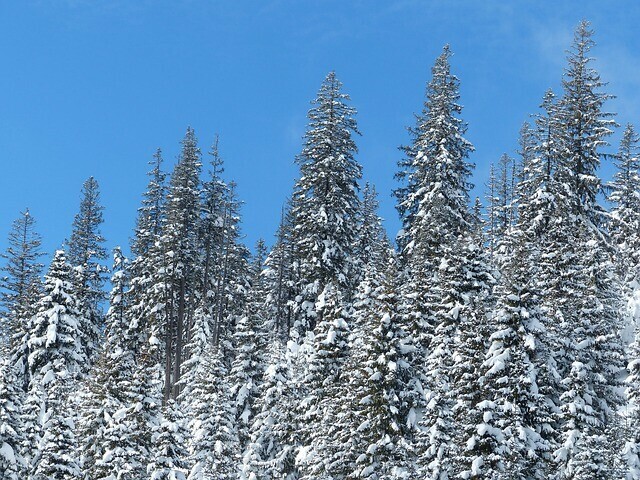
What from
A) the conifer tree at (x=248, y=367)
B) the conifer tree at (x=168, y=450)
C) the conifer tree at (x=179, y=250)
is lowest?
the conifer tree at (x=168, y=450)

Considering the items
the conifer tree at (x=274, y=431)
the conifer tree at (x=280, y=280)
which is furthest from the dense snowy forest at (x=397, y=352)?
the conifer tree at (x=280, y=280)

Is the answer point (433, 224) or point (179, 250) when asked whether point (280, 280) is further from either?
point (433, 224)

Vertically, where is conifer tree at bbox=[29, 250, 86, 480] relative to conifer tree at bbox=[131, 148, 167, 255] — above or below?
below

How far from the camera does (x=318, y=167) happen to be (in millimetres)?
50156

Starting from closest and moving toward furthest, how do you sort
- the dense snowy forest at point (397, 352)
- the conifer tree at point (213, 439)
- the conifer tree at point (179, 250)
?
1. the dense snowy forest at point (397, 352)
2. the conifer tree at point (213, 439)
3. the conifer tree at point (179, 250)

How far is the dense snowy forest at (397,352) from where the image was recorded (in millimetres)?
30328

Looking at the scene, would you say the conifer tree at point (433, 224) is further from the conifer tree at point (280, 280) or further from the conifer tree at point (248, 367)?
the conifer tree at point (280, 280)

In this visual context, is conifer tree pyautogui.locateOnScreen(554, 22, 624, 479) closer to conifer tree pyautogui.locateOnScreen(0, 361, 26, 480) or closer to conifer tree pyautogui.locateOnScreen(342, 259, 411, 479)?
conifer tree pyautogui.locateOnScreen(342, 259, 411, 479)

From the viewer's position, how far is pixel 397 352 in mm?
31609

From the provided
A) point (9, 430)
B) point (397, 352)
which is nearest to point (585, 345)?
point (397, 352)

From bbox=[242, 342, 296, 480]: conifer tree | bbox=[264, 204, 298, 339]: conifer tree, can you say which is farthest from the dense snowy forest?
bbox=[264, 204, 298, 339]: conifer tree

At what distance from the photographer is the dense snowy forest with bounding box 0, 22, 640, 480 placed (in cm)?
3033

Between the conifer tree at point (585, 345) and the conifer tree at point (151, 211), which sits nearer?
the conifer tree at point (585, 345)

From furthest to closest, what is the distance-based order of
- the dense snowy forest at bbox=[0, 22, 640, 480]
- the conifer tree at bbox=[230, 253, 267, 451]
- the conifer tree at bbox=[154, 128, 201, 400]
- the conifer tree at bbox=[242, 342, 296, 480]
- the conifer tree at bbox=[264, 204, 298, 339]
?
the conifer tree at bbox=[264, 204, 298, 339], the conifer tree at bbox=[154, 128, 201, 400], the conifer tree at bbox=[230, 253, 267, 451], the conifer tree at bbox=[242, 342, 296, 480], the dense snowy forest at bbox=[0, 22, 640, 480]
